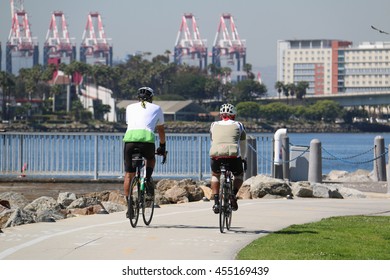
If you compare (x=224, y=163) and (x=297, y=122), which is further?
(x=297, y=122)

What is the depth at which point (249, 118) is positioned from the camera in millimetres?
153750

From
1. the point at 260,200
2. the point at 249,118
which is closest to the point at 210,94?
the point at 249,118

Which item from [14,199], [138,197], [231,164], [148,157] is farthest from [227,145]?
[14,199]

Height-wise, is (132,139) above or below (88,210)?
above

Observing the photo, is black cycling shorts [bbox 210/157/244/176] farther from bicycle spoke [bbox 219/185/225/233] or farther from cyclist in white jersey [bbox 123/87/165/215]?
cyclist in white jersey [bbox 123/87/165/215]

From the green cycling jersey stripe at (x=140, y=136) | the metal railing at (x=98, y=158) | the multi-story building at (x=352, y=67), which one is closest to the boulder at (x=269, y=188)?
the green cycling jersey stripe at (x=140, y=136)

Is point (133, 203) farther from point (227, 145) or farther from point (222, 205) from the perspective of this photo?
point (227, 145)

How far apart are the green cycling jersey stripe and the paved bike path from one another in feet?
3.39

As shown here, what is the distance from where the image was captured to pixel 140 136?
1375cm

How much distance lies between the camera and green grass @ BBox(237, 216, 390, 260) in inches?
461

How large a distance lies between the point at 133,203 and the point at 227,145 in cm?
130

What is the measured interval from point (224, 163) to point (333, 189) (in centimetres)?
777

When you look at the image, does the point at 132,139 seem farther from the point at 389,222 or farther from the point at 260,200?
the point at 260,200
